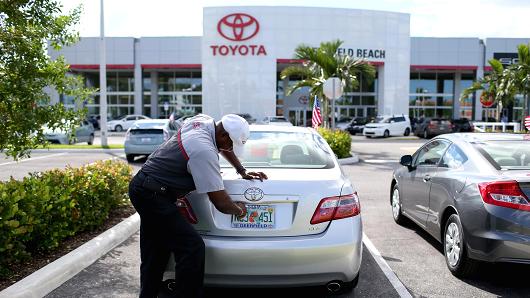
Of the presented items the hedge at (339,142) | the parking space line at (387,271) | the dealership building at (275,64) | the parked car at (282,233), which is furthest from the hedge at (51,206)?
the dealership building at (275,64)

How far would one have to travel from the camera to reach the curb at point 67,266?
12.8 feet

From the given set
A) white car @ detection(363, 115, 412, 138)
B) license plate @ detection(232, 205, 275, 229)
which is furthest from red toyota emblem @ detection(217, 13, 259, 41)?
license plate @ detection(232, 205, 275, 229)

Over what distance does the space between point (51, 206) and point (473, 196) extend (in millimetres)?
3969

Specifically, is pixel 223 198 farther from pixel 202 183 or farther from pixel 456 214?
pixel 456 214

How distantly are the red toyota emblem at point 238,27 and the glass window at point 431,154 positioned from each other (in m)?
33.7

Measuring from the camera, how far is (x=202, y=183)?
324 cm

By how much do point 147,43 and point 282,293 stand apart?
43719 millimetres

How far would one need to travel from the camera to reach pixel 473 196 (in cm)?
450

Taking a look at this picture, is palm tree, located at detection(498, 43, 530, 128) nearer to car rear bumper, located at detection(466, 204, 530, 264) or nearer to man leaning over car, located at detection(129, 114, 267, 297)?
car rear bumper, located at detection(466, 204, 530, 264)

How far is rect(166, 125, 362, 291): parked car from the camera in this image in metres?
3.58

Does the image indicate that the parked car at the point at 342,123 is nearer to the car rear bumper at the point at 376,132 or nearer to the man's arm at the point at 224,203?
the car rear bumper at the point at 376,132

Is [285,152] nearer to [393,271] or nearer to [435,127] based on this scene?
[393,271]

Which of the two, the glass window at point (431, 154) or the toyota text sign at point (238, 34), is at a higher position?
the toyota text sign at point (238, 34)

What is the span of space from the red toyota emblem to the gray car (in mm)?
33860
